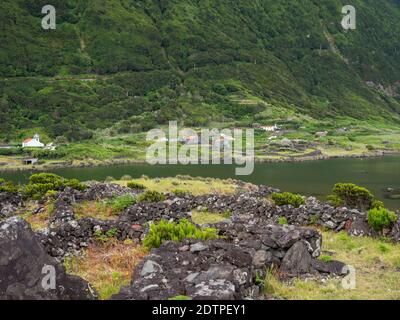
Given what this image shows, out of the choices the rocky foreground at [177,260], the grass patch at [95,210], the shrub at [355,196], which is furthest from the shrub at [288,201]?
the grass patch at [95,210]

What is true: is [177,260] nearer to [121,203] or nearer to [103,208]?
[121,203]

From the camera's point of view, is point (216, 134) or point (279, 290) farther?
point (216, 134)

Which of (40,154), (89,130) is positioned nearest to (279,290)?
(40,154)

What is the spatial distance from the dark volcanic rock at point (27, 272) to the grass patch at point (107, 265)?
1.29 metres

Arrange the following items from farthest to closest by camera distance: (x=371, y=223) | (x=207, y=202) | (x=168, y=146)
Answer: (x=168, y=146) → (x=207, y=202) → (x=371, y=223)

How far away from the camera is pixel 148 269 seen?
1243 cm

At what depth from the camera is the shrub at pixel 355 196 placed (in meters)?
40.0

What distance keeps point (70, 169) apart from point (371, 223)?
342 ft

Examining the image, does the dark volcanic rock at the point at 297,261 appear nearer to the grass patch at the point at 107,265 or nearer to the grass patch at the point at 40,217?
the grass patch at the point at 107,265

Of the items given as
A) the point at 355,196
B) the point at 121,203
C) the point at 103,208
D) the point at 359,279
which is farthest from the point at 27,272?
the point at 355,196

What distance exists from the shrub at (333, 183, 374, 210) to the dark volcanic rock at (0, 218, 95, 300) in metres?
32.7

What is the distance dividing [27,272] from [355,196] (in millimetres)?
34780

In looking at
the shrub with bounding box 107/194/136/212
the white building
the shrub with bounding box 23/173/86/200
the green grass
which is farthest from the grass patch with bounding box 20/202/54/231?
the white building
